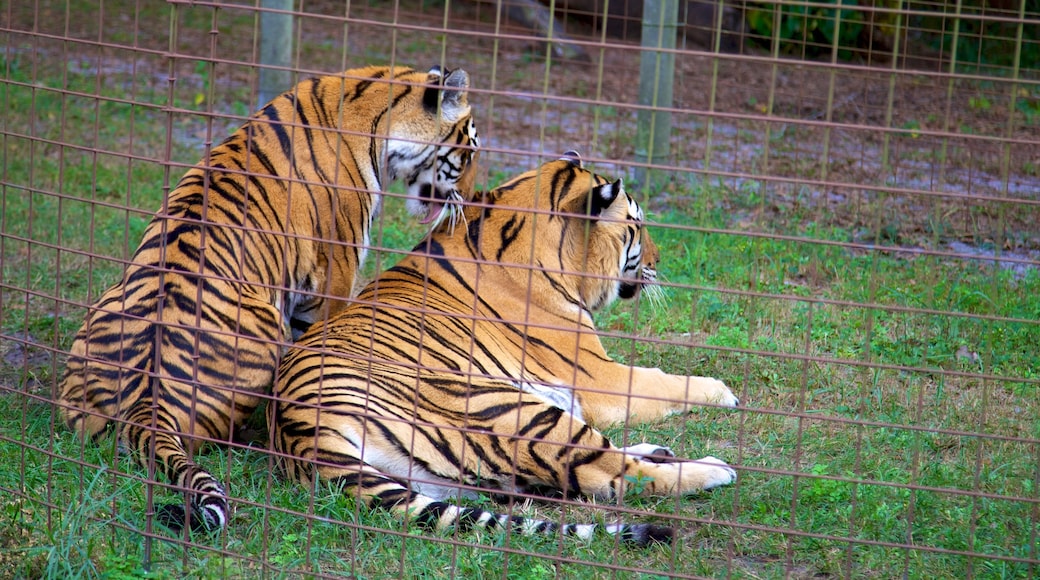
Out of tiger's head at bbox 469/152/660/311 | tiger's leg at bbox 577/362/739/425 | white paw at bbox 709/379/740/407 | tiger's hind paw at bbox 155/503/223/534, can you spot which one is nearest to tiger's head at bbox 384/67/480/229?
tiger's head at bbox 469/152/660/311

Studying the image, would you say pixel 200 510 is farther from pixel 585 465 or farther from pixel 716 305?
pixel 716 305

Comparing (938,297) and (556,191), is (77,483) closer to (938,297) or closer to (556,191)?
(556,191)

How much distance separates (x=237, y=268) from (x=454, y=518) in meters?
1.42

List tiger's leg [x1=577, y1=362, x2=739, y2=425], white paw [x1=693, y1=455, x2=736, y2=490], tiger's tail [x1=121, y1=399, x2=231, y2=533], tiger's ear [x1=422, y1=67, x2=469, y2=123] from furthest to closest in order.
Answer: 1. tiger's ear [x1=422, y1=67, x2=469, y2=123]
2. tiger's leg [x1=577, y1=362, x2=739, y2=425]
3. white paw [x1=693, y1=455, x2=736, y2=490]
4. tiger's tail [x1=121, y1=399, x2=231, y2=533]

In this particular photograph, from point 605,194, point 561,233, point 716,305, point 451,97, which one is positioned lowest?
point 716,305

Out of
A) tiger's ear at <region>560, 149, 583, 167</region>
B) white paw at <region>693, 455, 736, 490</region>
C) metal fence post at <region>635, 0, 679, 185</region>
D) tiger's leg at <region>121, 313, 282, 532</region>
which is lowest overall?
white paw at <region>693, 455, 736, 490</region>

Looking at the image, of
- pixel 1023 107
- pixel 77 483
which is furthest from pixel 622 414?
pixel 1023 107

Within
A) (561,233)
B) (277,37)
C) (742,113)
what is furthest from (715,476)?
(277,37)

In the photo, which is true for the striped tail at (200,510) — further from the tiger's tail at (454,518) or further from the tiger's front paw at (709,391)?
the tiger's front paw at (709,391)

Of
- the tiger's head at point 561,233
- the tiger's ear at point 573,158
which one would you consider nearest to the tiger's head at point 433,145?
the tiger's head at point 561,233

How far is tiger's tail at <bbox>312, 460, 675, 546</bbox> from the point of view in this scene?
297 cm

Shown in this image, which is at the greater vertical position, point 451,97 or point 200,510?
point 451,97

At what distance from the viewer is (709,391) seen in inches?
161

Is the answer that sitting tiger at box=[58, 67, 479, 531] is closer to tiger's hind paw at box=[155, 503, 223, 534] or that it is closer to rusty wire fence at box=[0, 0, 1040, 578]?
tiger's hind paw at box=[155, 503, 223, 534]
